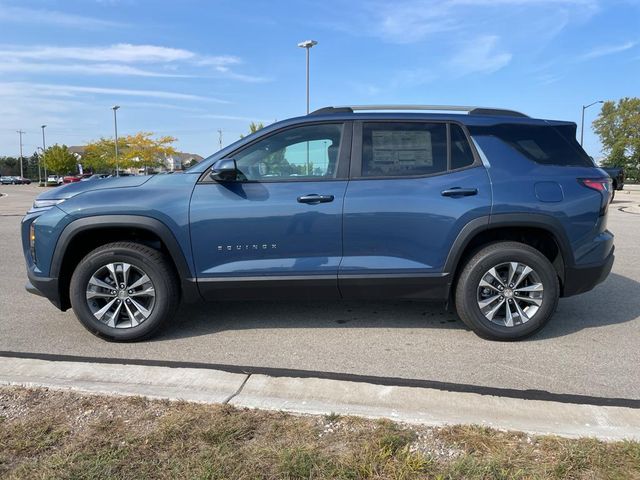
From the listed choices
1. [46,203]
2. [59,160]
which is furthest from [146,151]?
[46,203]

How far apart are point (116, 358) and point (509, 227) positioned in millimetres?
3225

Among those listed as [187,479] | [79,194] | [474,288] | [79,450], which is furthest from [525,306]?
[79,194]

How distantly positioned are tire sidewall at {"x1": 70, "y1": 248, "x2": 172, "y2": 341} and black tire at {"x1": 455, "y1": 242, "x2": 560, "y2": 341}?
238cm

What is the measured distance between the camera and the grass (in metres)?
2.31

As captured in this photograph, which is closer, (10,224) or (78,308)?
(78,308)

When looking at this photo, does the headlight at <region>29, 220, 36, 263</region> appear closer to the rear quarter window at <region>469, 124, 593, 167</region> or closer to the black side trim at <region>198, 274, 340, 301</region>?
the black side trim at <region>198, 274, 340, 301</region>

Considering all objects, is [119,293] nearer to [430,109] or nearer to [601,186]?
[430,109]

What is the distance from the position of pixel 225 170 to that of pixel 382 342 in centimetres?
185

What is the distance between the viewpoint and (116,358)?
383cm

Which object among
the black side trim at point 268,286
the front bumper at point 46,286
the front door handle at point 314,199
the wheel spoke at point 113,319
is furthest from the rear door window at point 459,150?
the front bumper at point 46,286

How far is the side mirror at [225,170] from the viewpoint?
391 cm

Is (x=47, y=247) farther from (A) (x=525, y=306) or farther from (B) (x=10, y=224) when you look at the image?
(B) (x=10, y=224)

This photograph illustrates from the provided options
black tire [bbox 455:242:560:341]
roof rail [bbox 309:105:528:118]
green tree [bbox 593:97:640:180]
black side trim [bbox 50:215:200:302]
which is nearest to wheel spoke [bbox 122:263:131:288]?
black side trim [bbox 50:215:200:302]

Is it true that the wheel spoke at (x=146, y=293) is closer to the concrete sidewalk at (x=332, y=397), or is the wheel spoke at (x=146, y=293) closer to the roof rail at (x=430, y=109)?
the concrete sidewalk at (x=332, y=397)
